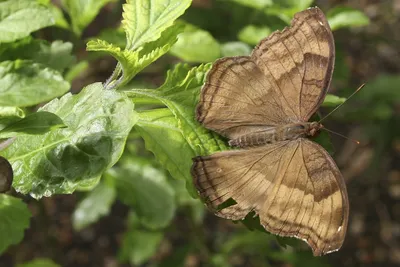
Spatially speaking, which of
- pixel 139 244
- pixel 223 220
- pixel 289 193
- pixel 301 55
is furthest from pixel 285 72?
pixel 223 220

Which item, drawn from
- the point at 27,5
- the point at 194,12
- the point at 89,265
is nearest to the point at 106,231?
the point at 89,265

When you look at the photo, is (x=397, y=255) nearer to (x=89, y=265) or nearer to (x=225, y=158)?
(x=89, y=265)

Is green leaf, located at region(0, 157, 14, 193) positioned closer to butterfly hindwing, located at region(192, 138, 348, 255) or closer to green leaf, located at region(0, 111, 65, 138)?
green leaf, located at region(0, 111, 65, 138)

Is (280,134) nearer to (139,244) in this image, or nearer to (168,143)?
(168,143)

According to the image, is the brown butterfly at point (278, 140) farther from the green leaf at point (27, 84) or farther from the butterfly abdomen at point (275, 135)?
the green leaf at point (27, 84)

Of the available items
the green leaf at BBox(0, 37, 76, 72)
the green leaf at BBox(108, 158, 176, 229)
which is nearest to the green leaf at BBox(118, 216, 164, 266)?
the green leaf at BBox(108, 158, 176, 229)

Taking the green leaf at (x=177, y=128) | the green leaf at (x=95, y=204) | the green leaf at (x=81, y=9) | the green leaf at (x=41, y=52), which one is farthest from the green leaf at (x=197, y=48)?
the green leaf at (x=95, y=204)

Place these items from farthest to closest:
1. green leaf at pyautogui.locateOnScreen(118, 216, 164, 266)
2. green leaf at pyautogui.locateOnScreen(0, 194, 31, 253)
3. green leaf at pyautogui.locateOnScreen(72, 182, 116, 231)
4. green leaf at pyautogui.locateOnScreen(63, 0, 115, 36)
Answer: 1. green leaf at pyautogui.locateOnScreen(118, 216, 164, 266)
2. green leaf at pyautogui.locateOnScreen(72, 182, 116, 231)
3. green leaf at pyautogui.locateOnScreen(63, 0, 115, 36)
4. green leaf at pyautogui.locateOnScreen(0, 194, 31, 253)
